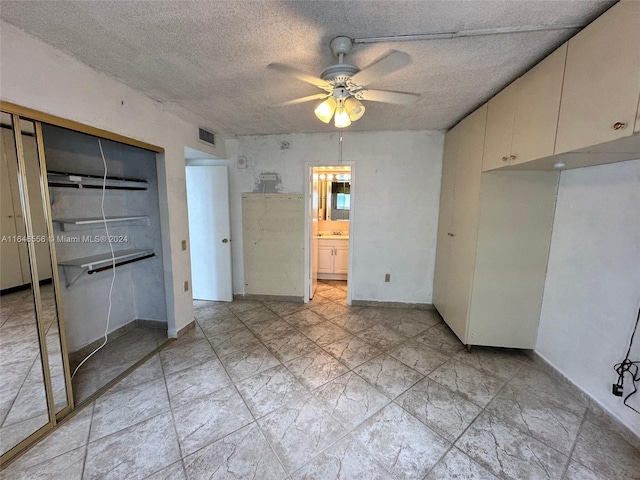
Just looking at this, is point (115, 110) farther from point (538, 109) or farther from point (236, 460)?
point (538, 109)

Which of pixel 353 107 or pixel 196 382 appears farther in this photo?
pixel 196 382

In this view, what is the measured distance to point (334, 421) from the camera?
5.68ft

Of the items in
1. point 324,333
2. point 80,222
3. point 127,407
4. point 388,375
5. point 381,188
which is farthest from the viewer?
point 381,188

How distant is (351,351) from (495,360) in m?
1.34

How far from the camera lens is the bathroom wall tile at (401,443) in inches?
56.6

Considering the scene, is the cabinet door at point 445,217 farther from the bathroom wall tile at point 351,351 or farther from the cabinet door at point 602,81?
the cabinet door at point 602,81

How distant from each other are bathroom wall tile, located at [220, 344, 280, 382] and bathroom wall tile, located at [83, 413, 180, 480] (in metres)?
0.61

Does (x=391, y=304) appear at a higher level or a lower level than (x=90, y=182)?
lower

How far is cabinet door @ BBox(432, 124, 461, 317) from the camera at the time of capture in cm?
297

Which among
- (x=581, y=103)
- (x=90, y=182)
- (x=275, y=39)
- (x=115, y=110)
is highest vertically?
(x=275, y=39)

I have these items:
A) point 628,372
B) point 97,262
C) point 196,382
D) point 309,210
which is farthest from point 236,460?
point 309,210

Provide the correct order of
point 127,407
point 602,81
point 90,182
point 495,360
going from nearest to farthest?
point 602,81 < point 127,407 < point 90,182 < point 495,360

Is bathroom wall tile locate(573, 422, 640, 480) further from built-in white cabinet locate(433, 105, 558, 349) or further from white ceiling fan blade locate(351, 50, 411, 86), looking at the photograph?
white ceiling fan blade locate(351, 50, 411, 86)

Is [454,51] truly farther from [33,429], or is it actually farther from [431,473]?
[33,429]
